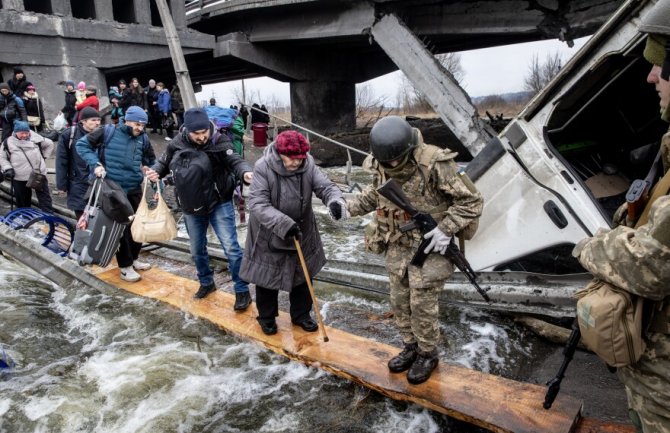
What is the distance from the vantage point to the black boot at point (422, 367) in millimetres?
2834

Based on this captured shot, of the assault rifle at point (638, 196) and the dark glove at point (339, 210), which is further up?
the assault rifle at point (638, 196)

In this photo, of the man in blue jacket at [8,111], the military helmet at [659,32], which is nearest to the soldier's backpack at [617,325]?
the military helmet at [659,32]

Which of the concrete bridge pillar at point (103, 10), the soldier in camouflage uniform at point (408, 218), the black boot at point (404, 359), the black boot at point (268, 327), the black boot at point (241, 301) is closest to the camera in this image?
the soldier in camouflage uniform at point (408, 218)

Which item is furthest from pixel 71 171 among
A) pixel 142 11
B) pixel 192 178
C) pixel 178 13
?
pixel 178 13

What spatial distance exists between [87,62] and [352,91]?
9.79 m

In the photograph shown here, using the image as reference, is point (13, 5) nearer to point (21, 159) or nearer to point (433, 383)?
point (21, 159)

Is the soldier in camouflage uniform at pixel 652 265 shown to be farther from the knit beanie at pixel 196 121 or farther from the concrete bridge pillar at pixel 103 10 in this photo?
the concrete bridge pillar at pixel 103 10

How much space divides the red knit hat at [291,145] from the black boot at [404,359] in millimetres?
1447

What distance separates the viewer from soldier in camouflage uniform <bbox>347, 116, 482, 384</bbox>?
8.45ft

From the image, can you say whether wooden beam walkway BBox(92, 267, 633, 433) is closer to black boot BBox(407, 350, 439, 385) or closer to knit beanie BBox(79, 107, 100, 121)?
black boot BBox(407, 350, 439, 385)

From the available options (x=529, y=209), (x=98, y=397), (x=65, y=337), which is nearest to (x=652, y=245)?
(x=529, y=209)

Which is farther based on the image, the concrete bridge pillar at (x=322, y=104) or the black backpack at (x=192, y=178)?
the concrete bridge pillar at (x=322, y=104)

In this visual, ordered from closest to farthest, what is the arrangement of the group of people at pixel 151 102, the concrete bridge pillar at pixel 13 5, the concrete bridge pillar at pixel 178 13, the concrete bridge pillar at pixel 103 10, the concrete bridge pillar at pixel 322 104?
1. the concrete bridge pillar at pixel 13 5
2. the group of people at pixel 151 102
3. the concrete bridge pillar at pixel 103 10
4. the concrete bridge pillar at pixel 178 13
5. the concrete bridge pillar at pixel 322 104

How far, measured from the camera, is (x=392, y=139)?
8.23ft
